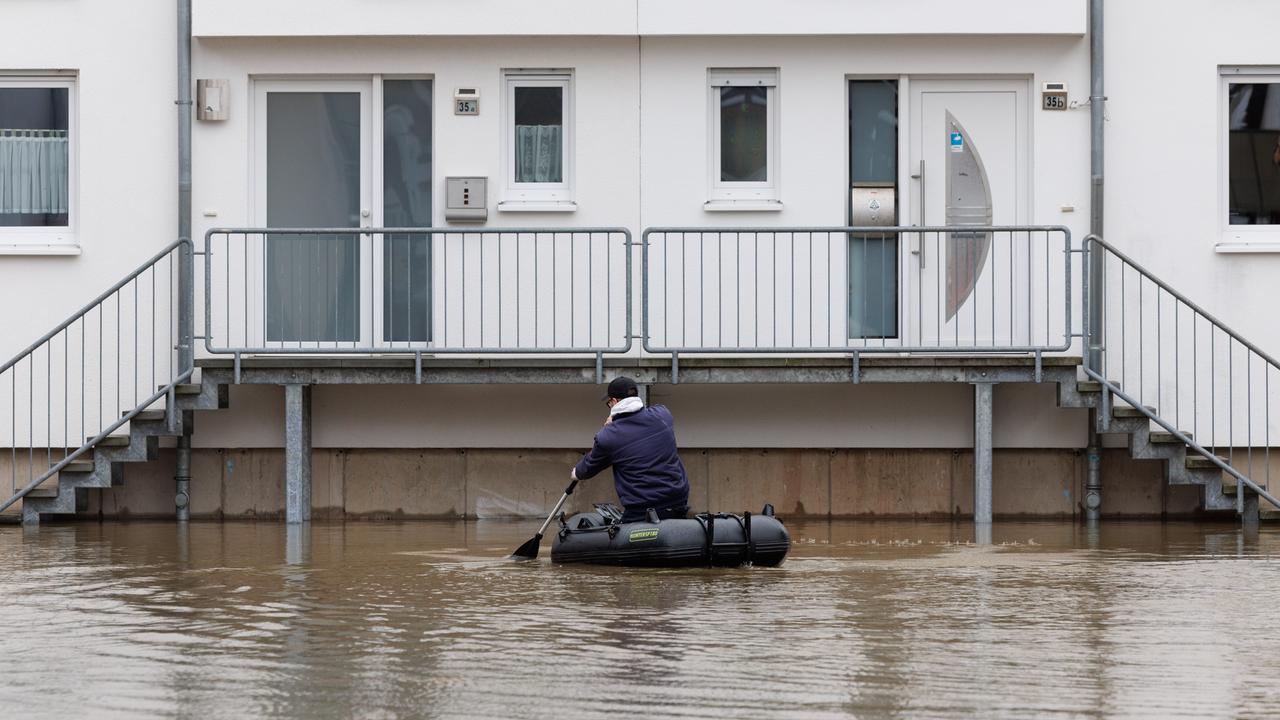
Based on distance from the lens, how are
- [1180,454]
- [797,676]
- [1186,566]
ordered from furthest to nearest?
1. [1180,454]
2. [1186,566]
3. [797,676]

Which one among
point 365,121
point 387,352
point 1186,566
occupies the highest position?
point 365,121

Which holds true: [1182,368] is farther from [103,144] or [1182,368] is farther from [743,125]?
[103,144]

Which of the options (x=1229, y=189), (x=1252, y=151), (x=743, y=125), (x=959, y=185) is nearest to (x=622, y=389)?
(x=743, y=125)

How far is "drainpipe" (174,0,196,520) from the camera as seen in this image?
1567 centimetres

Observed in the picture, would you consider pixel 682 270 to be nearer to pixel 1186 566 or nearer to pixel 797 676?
pixel 1186 566

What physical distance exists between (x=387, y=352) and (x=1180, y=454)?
20.2ft

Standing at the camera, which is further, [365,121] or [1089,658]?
[365,121]

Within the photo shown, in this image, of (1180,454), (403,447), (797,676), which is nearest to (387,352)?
(403,447)

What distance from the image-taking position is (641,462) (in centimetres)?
1275

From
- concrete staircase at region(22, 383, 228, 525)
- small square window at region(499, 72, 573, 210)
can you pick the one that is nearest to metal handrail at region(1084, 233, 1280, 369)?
small square window at region(499, 72, 573, 210)

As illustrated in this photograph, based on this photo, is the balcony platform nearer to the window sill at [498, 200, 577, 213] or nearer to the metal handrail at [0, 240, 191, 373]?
the metal handrail at [0, 240, 191, 373]

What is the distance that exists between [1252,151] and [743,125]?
4.17 meters

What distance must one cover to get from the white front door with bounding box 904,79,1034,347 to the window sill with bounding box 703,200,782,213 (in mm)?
1090

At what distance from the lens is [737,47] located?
16.1 meters
